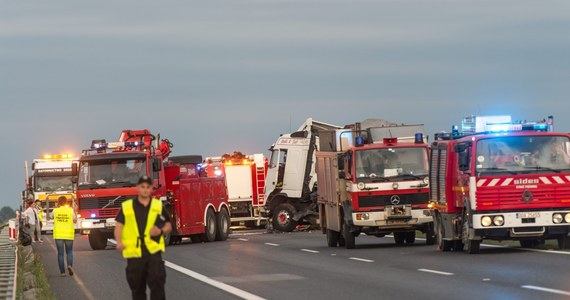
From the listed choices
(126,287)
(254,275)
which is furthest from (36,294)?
(254,275)

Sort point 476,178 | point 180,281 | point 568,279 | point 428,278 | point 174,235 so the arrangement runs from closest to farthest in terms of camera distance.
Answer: point 568,279, point 428,278, point 180,281, point 476,178, point 174,235

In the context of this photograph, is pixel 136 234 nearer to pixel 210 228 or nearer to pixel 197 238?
pixel 210 228

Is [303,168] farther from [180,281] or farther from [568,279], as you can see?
[568,279]

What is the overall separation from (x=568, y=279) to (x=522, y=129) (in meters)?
8.66

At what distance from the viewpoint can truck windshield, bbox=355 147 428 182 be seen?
3475 centimetres

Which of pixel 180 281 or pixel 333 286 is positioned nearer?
pixel 333 286

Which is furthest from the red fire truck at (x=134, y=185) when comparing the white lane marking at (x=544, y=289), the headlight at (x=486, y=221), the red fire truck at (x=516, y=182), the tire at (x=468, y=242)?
the white lane marking at (x=544, y=289)

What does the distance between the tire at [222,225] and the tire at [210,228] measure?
7.8 inches

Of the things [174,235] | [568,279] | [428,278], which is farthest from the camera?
[174,235]

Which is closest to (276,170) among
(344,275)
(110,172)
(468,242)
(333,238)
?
(110,172)

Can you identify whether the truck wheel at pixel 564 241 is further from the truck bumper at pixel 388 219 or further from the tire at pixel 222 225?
the tire at pixel 222 225

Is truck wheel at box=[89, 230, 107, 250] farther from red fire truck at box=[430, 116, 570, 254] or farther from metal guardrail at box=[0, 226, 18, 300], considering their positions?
red fire truck at box=[430, 116, 570, 254]

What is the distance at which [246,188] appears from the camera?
5856 cm

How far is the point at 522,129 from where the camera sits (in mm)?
28719
